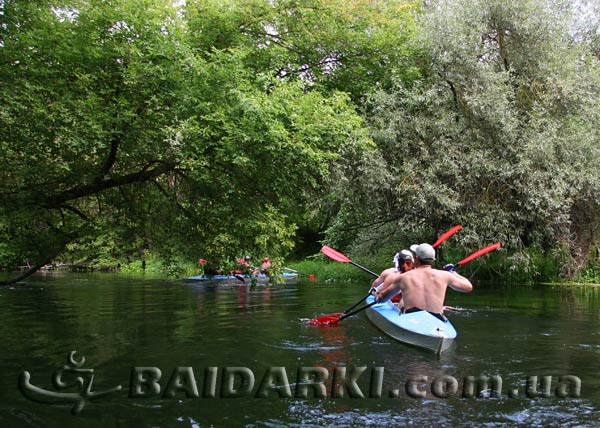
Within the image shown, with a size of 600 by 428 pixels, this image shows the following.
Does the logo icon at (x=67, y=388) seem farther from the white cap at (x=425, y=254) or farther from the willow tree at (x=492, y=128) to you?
the willow tree at (x=492, y=128)

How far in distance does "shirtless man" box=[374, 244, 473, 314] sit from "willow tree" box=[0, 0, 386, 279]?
294cm

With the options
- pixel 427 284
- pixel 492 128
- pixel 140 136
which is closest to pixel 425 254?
pixel 427 284

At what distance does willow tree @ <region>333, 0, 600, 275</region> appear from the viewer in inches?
605

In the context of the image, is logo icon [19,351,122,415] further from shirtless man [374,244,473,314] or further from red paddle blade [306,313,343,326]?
red paddle blade [306,313,343,326]

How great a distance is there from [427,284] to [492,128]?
29.5ft

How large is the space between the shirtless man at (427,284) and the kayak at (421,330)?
19 centimetres

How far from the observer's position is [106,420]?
15.8ft

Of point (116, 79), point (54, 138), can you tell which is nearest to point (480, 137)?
point (116, 79)

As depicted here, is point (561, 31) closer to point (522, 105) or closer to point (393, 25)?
point (522, 105)

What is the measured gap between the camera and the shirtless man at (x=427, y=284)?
764 cm

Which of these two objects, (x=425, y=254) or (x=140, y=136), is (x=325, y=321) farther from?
(x=140, y=136)

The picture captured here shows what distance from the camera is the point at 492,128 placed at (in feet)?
50.9

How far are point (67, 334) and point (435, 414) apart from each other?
→ 20.6ft

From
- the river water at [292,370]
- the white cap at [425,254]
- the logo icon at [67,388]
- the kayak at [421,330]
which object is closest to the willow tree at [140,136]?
the river water at [292,370]
